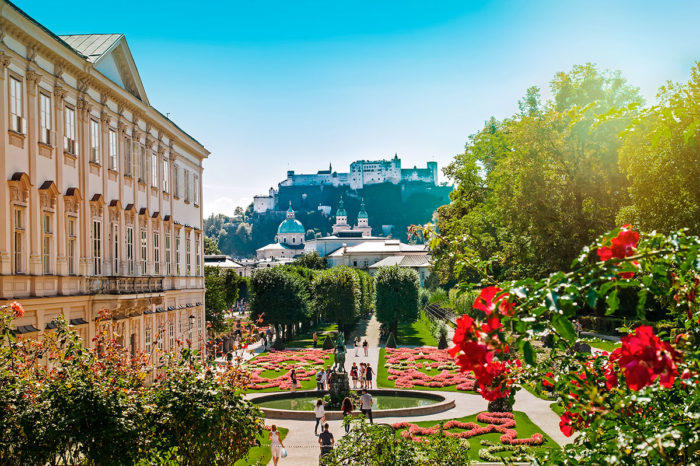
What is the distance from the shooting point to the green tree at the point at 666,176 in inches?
982

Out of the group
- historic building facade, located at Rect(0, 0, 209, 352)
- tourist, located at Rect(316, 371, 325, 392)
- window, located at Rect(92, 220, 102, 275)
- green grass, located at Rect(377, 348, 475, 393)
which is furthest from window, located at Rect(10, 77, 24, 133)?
green grass, located at Rect(377, 348, 475, 393)

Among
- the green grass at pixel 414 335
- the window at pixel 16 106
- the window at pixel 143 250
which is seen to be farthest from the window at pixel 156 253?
the green grass at pixel 414 335

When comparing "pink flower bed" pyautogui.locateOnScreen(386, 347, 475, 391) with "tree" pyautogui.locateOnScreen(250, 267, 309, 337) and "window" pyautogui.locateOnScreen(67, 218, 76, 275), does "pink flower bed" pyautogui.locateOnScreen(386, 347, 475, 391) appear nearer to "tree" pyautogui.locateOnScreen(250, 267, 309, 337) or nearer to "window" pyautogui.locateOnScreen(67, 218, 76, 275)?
"tree" pyautogui.locateOnScreen(250, 267, 309, 337)

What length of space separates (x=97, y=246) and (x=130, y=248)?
129 inches

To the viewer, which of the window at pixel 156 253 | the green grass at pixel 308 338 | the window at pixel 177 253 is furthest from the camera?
the green grass at pixel 308 338

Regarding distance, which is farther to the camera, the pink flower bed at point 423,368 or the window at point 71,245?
the pink flower bed at point 423,368

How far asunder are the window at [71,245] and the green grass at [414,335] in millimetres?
36133

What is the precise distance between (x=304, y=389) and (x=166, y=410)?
23.3m

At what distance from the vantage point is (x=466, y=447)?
1532 centimetres

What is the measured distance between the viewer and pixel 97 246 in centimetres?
2508

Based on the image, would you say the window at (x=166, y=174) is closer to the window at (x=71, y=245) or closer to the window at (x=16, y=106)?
the window at (x=71, y=245)

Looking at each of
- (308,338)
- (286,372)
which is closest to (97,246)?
(286,372)

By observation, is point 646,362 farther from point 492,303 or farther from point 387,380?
point 387,380

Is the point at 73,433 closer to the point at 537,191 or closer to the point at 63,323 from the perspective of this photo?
the point at 63,323
